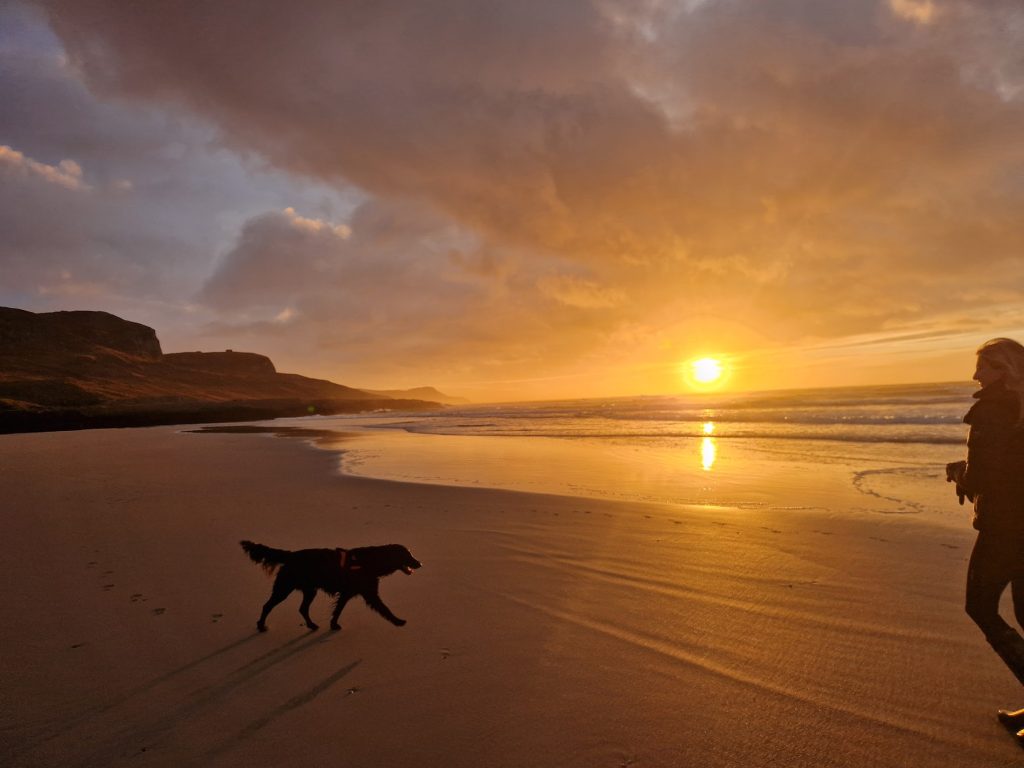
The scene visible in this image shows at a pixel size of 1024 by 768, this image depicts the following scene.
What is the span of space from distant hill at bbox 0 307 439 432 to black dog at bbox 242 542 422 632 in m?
47.2

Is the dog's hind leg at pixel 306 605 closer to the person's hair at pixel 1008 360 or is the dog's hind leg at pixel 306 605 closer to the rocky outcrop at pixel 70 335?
the person's hair at pixel 1008 360

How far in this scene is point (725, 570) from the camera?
5832 millimetres

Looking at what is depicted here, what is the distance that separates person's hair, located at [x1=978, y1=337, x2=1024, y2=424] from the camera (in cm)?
289

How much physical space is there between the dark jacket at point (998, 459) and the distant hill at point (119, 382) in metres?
52.0

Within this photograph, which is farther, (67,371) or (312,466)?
(67,371)

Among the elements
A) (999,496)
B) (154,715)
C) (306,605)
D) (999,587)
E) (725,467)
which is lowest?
(154,715)

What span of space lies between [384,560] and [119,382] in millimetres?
99168

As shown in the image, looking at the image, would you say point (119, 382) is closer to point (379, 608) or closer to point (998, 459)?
point (379, 608)

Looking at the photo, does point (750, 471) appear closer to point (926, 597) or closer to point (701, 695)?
point (926, 597)

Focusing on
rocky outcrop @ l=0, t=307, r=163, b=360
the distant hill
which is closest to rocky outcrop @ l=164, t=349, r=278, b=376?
the distant hill

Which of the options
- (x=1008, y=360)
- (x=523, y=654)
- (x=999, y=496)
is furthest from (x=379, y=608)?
(x=1008, y=360)

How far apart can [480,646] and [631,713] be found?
4.52 ft

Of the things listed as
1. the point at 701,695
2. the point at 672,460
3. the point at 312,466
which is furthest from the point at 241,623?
the point at 672,460

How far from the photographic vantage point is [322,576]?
15.1 feet
